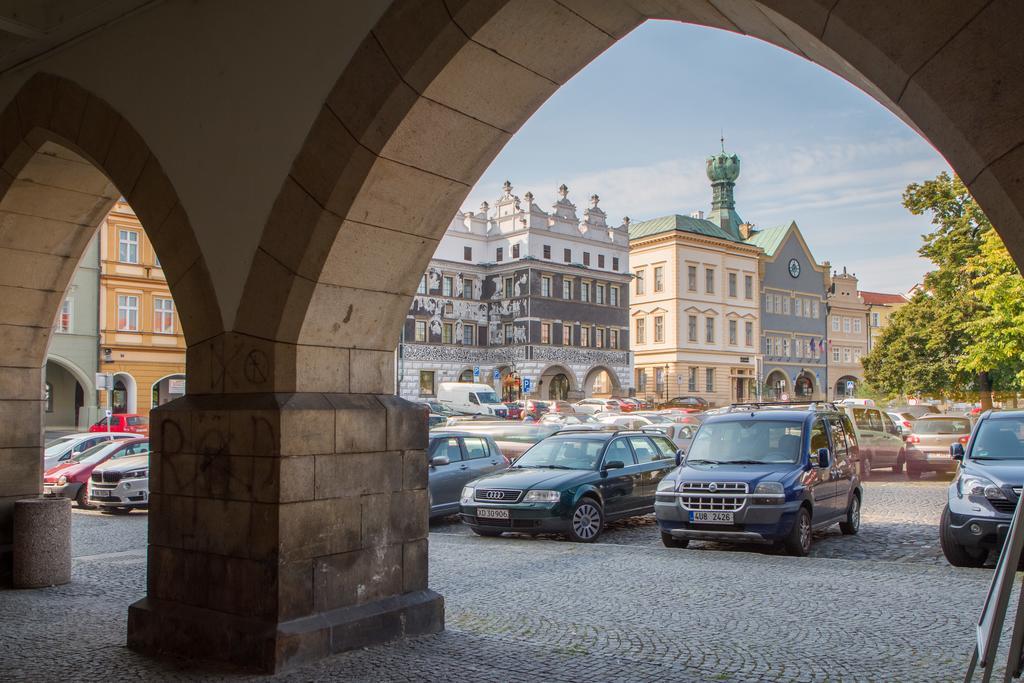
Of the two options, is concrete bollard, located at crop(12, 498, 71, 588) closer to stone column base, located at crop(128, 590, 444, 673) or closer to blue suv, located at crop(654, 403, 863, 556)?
stone column base, located at crop(128, 590, 444, 673)

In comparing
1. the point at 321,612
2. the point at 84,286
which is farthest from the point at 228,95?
the point at 84,286

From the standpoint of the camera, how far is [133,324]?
44.8 meters

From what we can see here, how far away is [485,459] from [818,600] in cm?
919

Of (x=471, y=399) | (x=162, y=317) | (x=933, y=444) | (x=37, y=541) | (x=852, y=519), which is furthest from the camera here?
(x=471, y=399)

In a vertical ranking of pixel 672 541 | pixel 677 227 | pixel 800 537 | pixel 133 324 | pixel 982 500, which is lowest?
pixel 672 541

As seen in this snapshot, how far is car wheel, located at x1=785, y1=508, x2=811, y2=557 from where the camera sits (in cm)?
1105

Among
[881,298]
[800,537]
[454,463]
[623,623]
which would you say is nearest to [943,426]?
[454,463]

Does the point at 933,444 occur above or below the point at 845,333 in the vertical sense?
below

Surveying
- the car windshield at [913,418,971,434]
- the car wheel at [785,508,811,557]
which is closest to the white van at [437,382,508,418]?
the car windshield at [913,418,971,434]

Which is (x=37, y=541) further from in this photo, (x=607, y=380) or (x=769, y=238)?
(x=769, y=238)

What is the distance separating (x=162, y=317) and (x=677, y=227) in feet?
135

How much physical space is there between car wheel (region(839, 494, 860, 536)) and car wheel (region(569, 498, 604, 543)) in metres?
3.51

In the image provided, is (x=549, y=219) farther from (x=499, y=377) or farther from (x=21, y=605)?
(x=21, y=605)

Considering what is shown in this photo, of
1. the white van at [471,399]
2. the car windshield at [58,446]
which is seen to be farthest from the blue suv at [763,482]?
the white van at [471,399]
